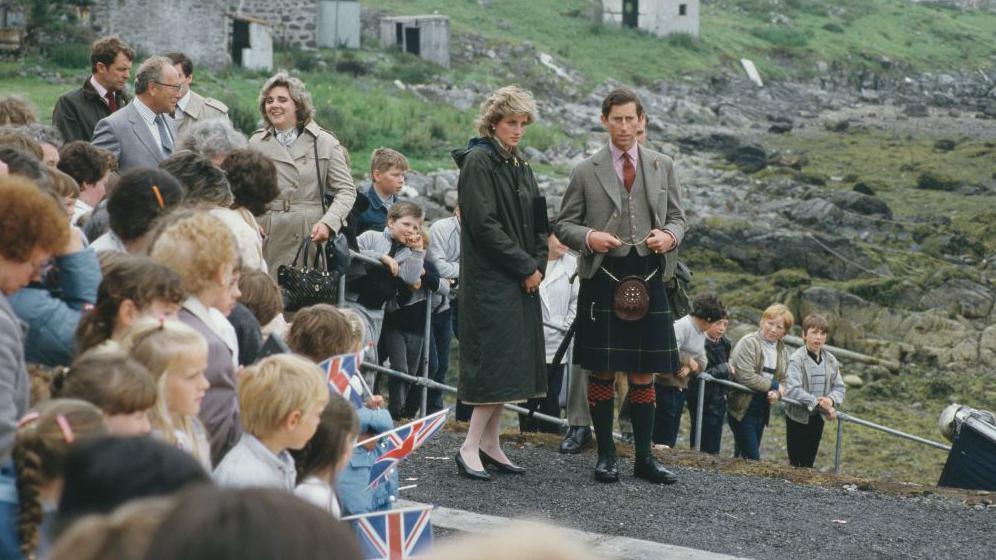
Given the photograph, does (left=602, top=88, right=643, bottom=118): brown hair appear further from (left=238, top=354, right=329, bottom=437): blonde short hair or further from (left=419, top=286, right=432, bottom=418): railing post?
(left=238, top=354, right=329, bottom=437): blonde short hair

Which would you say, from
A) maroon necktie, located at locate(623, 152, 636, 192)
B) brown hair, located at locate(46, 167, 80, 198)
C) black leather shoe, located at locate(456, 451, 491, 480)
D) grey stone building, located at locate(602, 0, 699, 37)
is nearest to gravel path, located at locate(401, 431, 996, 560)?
black leather shoe, located at locate(456, 451, 491, 480)

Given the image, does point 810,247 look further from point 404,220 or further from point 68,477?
point 68,477

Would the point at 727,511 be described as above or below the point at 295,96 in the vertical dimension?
below

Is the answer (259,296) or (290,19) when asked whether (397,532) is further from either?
(290,19)

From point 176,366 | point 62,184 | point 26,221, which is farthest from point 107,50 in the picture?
point 176,366

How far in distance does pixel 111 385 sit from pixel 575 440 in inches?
219

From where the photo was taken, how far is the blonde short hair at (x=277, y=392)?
4691 mm

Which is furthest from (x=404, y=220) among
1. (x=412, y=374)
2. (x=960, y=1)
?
(x=960, y=1)

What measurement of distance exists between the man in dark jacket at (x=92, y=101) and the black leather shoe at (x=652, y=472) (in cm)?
392

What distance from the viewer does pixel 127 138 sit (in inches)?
334

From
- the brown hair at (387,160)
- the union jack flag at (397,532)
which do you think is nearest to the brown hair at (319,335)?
the union jack flag at (397,532)

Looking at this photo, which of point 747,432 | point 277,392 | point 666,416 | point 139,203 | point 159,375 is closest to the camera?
point 159,375

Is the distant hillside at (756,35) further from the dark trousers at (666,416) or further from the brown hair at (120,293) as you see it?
the brown hair at (120,293)

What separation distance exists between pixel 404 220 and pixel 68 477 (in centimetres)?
721
